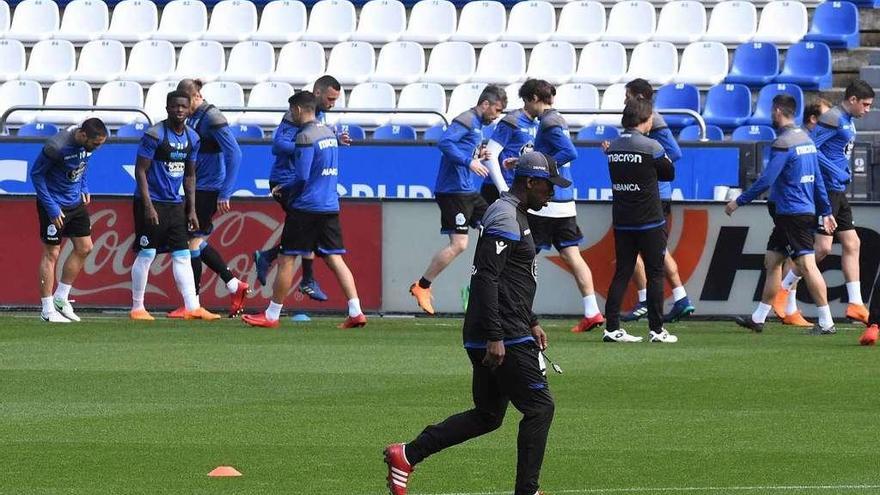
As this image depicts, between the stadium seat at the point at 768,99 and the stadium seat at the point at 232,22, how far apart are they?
26.9 feet

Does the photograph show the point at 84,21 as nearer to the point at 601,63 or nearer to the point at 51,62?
the point at 51,62

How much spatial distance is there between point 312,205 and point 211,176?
85.6 inches

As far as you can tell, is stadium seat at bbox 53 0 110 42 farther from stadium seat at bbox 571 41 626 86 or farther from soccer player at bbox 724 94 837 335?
soccer player at bbox 724 94 837 335

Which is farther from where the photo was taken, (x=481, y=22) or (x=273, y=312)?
(x=481, y=22)

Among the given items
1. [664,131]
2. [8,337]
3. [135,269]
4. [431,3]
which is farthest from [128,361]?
[431,3]

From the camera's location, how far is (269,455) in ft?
33.0

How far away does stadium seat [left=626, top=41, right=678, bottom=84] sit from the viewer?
25.6 metres

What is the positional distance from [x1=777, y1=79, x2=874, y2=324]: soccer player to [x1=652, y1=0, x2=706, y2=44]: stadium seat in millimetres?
7576

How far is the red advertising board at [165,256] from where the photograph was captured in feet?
68.2

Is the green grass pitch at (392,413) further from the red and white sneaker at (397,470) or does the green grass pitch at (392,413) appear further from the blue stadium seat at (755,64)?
the blue stadium seat at (755,64)

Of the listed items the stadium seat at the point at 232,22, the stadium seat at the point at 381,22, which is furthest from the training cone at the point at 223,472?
the stadium seat at the point at 232,22

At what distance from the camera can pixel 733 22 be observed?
26.2 m

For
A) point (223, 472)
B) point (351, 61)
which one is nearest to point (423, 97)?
point (351, 61)

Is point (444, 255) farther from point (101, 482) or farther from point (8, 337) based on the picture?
point (101, 482)
